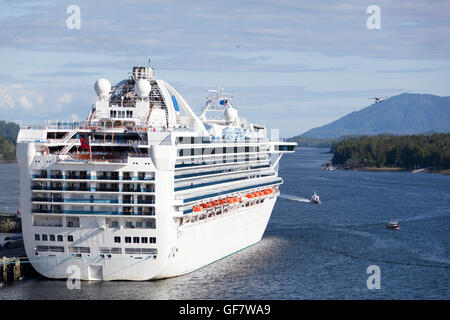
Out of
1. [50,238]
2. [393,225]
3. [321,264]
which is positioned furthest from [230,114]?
[50,238]

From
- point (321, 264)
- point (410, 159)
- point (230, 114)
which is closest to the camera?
point (321, 264)

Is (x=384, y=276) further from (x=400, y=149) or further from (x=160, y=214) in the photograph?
(x=400, y=149)

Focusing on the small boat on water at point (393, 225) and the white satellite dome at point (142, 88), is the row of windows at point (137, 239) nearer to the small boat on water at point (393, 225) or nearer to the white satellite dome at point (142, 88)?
the white satellite dome at point (142, 88)

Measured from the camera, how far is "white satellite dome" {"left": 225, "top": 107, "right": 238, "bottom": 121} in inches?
2487

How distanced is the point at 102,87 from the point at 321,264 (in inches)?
808

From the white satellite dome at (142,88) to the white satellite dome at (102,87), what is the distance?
2034mm

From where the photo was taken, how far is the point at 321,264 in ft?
168

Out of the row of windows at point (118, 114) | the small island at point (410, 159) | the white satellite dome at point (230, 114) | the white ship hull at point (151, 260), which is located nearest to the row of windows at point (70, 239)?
the white ship hull at point (151, 260)

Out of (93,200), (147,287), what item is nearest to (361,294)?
(147,287)

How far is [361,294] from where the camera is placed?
1716 inches

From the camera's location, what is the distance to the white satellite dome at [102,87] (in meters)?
48.5

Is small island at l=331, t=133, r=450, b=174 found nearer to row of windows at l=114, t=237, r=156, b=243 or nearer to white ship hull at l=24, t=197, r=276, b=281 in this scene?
white ship hull at l=24, t=197, r=276, b=281

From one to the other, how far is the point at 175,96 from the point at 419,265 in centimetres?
2208

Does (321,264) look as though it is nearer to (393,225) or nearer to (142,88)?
(142,88)
